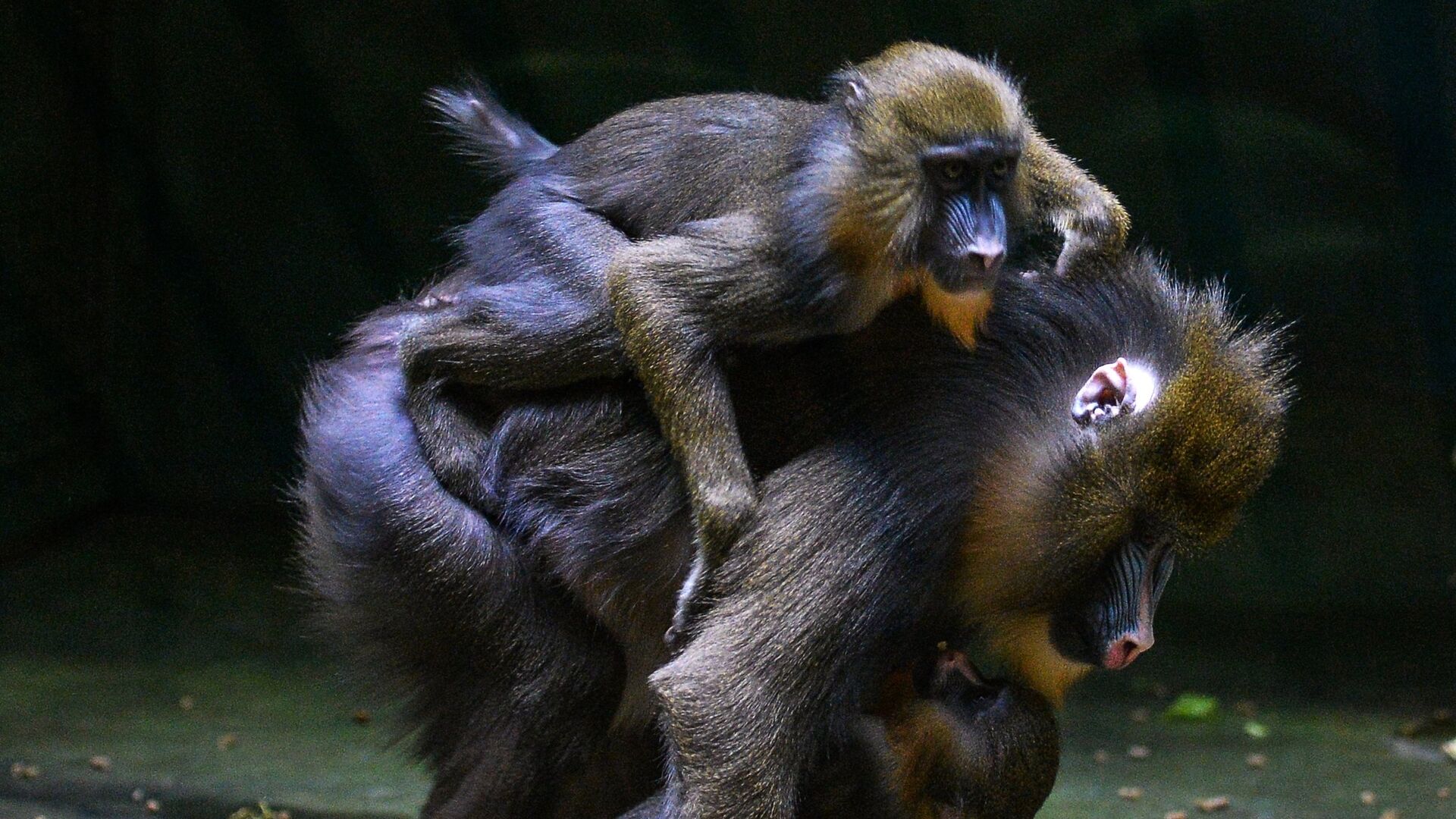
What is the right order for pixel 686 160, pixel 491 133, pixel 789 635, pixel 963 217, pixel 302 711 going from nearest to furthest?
pixel 963 217 < pixel 789 635 < pixel 686 160 < pixel 491 133 < pixel 302 711

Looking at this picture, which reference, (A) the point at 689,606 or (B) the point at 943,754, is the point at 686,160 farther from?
(B) the point at 943,754

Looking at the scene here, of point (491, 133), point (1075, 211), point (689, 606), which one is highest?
point (491, 133)

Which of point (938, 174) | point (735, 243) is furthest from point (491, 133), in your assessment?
point (938, 174)

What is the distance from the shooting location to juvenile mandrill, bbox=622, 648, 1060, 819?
3299 mm

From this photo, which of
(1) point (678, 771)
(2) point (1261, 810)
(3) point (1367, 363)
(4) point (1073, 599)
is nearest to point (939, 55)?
(4) point (1073, 599)

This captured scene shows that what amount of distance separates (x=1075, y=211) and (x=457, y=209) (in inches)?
140

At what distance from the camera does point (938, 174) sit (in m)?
2.88

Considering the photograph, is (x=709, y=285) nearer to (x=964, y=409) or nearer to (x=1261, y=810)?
(x=964, y=409)

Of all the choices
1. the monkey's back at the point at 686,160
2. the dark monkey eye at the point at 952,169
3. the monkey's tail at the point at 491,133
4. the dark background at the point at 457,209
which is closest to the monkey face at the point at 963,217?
the dark monkey eye at the point at 952,169

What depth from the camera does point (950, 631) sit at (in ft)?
10.9

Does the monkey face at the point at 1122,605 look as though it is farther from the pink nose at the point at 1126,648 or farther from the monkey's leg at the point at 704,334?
the monkey's leg at the point at 704,334

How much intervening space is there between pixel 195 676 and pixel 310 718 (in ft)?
1.85

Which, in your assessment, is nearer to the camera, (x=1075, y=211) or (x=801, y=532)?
(x=801, y=532)

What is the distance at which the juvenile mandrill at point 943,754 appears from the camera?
330 centimetres
